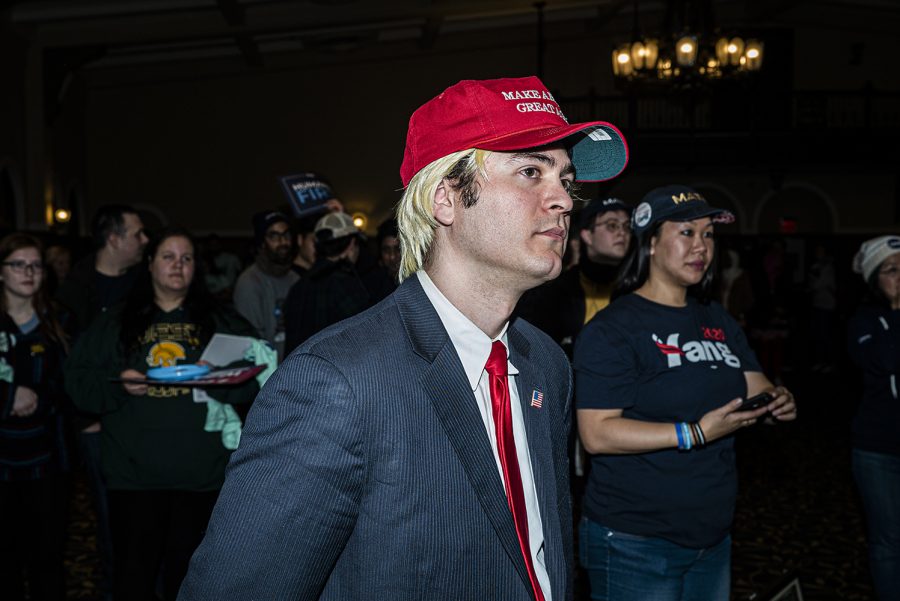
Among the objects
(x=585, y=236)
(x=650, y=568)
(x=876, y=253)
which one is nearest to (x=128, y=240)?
(x=585, y=236)

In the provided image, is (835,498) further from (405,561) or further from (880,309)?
(405,561)

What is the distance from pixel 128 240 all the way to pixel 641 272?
2.60 metres

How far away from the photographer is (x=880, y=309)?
3230 millimetres

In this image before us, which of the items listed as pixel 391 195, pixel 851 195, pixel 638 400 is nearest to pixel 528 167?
pixel 638 400

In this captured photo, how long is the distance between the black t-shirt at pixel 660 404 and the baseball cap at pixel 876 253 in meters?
1.35

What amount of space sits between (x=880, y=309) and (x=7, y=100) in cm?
1110

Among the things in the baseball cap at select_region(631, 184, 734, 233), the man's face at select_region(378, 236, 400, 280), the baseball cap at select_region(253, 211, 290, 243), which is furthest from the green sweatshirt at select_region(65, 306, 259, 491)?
the baseball cap at select_region(253, 211, 290, 243)

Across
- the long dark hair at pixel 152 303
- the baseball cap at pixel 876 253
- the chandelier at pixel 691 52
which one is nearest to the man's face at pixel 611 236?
the baseball cap at pixel 876 253

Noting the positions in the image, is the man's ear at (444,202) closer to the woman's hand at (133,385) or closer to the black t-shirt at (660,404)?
the black t-shirt at (660,404)

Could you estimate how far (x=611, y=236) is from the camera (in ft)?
11.9

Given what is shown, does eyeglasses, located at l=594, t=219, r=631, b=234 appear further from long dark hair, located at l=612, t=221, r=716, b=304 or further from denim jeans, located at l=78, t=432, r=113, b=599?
denim jeans, located at l=78, t=432, r=113, b=599

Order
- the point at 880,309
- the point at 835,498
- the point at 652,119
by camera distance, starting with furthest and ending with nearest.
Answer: the point at 652,119
the point at 835,498
the point at 880,309

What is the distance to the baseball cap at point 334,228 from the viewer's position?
158 inches

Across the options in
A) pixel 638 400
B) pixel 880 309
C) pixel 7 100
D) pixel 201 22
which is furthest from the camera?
pixel 201 22
